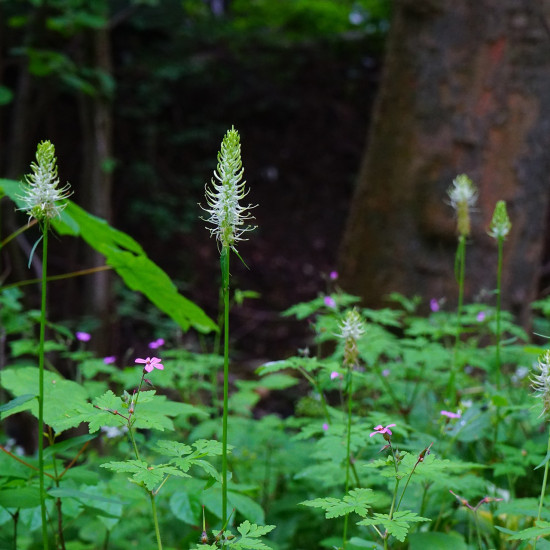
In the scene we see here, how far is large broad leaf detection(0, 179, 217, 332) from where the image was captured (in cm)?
160

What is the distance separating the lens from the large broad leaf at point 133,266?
1.60 metres

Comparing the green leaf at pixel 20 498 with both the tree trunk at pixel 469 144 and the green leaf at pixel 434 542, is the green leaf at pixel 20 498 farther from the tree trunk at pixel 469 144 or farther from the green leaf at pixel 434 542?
the tree trunk at pixel 469 144

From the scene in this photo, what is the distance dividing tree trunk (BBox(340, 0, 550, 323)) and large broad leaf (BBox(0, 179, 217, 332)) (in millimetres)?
2165

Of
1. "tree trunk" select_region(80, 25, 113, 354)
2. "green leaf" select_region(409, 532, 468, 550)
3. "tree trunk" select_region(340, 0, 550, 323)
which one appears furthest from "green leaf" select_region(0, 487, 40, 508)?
"tree trunk" select_region(80, 25, 113, 354)

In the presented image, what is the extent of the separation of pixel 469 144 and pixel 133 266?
8.60 ft

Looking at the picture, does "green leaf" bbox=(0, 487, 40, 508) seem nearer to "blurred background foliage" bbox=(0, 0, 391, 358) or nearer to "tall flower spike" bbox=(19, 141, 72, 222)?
"tall flower spike" bbox=(19, 141, 72, 222)

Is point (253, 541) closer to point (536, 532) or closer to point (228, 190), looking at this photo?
point (536, 532)

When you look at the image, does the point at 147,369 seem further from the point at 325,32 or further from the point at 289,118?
the point at 325,32

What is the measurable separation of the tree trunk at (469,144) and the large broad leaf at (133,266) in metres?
2.17

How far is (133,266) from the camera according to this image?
5.32 ft

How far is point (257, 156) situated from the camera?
25.3 feet

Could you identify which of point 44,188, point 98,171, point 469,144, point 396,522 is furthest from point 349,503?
point 98,171

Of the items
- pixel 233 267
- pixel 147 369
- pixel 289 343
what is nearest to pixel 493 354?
pixel 147 369

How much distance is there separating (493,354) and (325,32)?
6948 mm
